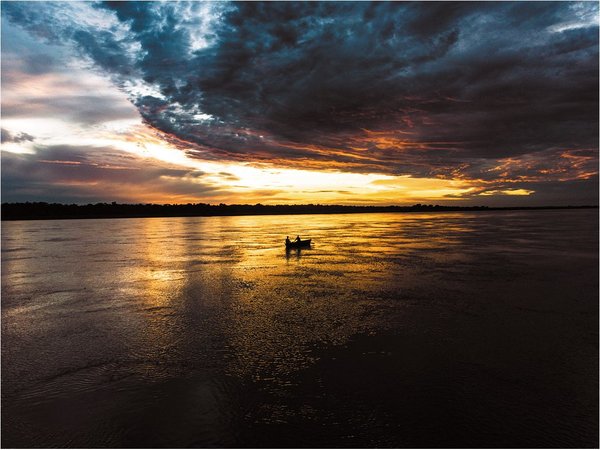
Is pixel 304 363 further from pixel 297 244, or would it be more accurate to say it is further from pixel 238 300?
pixel 297 244

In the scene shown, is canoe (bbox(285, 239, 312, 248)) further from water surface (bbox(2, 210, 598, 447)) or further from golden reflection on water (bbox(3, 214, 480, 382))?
water surface (bbox(2, 210, 598, 447))

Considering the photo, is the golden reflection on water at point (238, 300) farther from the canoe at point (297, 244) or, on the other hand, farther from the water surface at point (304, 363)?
the canoe at point (297, 244)

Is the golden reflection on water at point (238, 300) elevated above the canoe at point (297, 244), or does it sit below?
below

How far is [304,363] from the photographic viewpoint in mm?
12273

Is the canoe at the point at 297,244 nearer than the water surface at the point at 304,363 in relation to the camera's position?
No

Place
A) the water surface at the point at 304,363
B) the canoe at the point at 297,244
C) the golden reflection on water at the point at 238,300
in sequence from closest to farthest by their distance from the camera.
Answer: the water surface at the point at 304,363 < the golden reflection on water at the point at 238,300 < the canoe at the point at 297,244

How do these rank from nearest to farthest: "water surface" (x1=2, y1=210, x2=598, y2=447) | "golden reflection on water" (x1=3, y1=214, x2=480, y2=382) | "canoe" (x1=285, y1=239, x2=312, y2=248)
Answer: "water surface" (x1=2, y1=210, x2=598, y2=447) → "golden reflection on water" (x1=3, y1=214, x2=480, y2=382) → "canoe" (x1=285, y1=239, x2=312, y2=248)

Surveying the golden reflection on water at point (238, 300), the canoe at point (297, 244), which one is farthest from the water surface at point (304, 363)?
the canoe at point (297, 244)

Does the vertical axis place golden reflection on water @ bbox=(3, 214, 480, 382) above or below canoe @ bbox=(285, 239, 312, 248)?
below

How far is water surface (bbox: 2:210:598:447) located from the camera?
8.93 meters

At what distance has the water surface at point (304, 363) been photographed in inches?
352

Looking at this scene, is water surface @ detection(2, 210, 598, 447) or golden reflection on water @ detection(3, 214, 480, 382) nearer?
water surface @ detection(2, 210, 598, 447)

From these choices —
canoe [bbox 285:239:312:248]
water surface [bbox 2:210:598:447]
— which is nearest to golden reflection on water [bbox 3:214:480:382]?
water surface [bbox 2:210:598:447]

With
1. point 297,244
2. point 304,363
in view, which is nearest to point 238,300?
point 304,363
